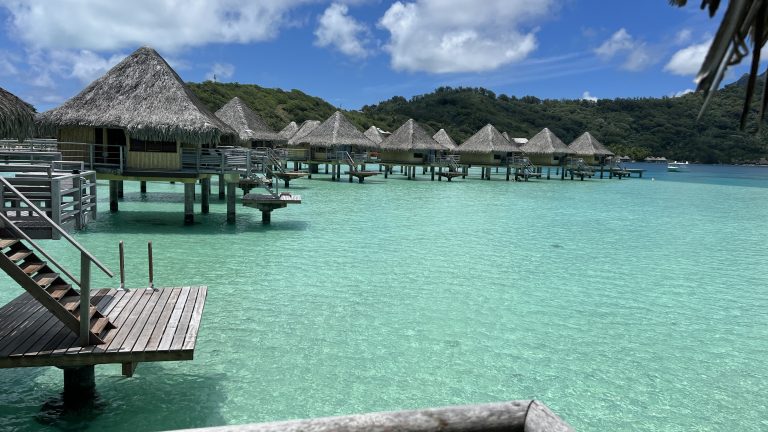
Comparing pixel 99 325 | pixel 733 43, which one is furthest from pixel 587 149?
pixel 733 43

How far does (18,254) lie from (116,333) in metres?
1.17

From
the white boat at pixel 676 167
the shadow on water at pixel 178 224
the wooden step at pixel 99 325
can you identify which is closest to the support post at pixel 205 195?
the shadow on water at pixel 178 224

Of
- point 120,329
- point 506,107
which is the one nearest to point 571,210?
point 120,329

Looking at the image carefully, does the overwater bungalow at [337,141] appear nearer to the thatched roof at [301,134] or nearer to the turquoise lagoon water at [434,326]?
the thatched roof at [301,134]

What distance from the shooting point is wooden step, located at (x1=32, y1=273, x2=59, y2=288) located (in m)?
5.02

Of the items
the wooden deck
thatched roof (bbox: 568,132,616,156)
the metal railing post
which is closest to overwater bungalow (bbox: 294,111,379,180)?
thatched roof (bbox: 568,132,616,156)

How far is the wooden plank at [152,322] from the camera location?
469 centimetres

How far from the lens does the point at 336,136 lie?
1476 inches

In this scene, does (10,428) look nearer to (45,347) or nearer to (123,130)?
(45,347)

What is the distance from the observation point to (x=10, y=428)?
4.91 metres

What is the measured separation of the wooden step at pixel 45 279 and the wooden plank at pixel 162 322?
1028mm

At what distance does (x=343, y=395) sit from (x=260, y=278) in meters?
5.05

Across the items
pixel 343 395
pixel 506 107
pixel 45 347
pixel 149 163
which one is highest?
pixel 506 107

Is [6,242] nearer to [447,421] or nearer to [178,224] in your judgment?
[447,421]
